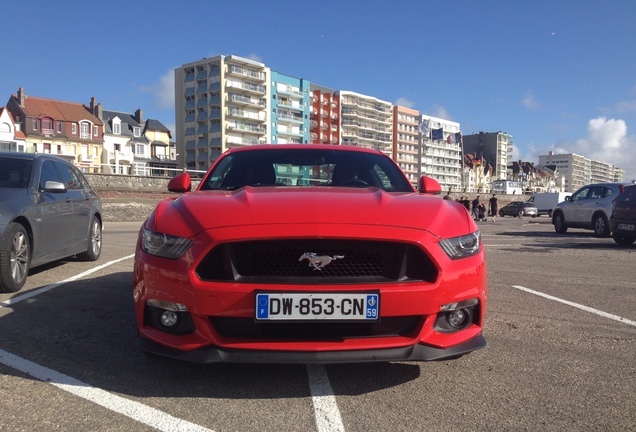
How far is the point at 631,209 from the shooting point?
1076 cm

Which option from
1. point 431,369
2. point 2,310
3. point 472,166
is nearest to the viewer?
point 431,369

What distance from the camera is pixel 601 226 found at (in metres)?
14.7

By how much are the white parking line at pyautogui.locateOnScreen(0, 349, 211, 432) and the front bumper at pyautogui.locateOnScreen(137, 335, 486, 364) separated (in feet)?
0.88

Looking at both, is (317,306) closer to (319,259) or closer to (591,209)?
(319,259)

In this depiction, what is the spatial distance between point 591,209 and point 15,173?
1520 cm

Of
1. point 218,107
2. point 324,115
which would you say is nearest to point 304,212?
point 218,107

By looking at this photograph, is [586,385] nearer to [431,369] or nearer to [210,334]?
[431,369]

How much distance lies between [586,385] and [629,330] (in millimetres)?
1499

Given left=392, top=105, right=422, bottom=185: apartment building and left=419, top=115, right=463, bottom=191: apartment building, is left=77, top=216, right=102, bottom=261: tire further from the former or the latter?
left=419, top=115, right=463, bottom=191: apartment building

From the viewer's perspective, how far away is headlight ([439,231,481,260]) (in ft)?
8.63

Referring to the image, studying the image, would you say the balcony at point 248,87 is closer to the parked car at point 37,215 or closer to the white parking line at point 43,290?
the parked car at point 37,215

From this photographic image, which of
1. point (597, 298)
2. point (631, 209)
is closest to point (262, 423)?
point (597, 298)

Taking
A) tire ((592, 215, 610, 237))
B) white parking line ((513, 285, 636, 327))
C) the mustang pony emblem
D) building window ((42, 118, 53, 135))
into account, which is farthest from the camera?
building window ((42, 118, 53, 135))

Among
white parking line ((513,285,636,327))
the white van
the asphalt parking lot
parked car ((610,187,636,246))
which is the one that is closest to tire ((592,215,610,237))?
parked car ((610,187,636,246))
